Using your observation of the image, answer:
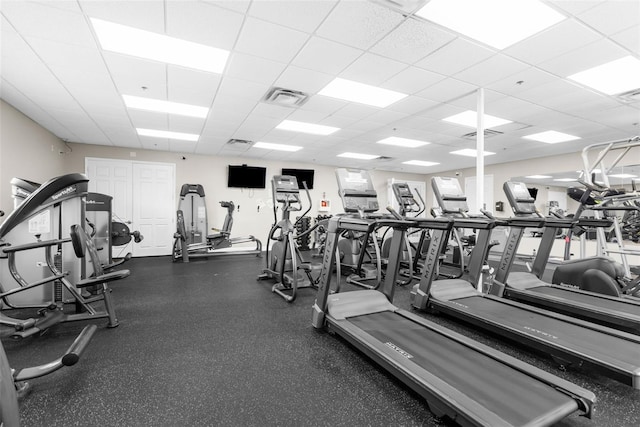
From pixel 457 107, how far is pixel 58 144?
780 cm

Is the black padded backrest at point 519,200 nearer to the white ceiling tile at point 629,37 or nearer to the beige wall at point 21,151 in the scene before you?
the white ceiling tile at point 629,37

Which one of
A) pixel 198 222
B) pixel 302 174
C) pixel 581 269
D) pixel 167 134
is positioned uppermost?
pixel 167 134

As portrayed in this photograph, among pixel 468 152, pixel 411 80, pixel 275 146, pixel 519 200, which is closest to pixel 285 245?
pixel 411 80

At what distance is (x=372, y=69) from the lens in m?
3.32

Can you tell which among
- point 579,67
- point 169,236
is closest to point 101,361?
point 579,67

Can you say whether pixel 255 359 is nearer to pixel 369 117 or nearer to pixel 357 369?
pixel 357 369

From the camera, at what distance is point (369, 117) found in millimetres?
4930

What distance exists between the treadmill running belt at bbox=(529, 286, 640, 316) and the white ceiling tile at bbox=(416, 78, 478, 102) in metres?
2.61

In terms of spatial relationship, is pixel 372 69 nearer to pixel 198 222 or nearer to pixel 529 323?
pixel 529 323

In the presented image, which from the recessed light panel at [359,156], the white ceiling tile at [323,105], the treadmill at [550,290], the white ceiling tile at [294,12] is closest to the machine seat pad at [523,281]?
the treadmill at [550,290]

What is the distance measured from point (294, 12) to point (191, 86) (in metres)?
1.99

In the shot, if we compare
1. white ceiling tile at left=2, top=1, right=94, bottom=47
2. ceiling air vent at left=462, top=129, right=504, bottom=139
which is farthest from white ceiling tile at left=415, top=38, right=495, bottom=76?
white ceiling tile at left=2, top=1, right=94, bottom=47

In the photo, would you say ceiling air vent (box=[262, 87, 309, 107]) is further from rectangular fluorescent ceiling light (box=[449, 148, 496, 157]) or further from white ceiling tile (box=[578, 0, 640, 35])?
rectangular fluorescent ceiling light (box=[449, 148, 496, 157])

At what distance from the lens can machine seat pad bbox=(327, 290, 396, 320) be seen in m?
2.53
